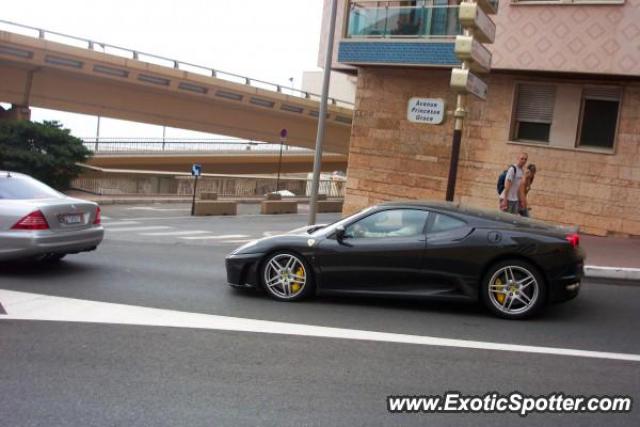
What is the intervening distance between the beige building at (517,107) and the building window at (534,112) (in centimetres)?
2

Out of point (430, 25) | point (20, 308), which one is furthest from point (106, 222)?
point (20, 308)

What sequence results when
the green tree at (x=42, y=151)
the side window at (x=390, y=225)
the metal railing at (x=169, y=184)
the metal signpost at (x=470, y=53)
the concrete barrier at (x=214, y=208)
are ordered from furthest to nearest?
the metal railing at (x=169, y=184)
the green tree at (x=42, y=151)
the concrete barrier at (x=214, y=208)
the metal signpost at (x=470, y=53)
the side window at (x=390, y=225)

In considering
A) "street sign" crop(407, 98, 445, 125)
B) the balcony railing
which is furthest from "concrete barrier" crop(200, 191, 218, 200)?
"street sign" crop(407, 98, 445, 125)

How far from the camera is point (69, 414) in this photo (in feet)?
15.4

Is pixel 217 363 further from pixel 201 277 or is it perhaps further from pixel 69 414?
pixel 201 277

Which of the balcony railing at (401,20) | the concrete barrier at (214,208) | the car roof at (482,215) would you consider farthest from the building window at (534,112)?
the concrete barrier at (214,208)

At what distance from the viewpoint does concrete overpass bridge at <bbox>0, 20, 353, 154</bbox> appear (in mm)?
32938

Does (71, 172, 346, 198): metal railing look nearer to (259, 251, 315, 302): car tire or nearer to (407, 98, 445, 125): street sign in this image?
(407, 98, 445, 125): street sign

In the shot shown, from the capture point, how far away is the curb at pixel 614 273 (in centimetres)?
1048

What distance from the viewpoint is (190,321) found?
728 cm

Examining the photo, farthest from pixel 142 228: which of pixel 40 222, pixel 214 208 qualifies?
pixel 40 222

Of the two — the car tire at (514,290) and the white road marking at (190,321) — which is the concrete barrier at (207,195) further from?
the car tire at (514,290)

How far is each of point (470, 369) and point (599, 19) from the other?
12.0 meters

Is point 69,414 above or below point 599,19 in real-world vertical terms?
below
